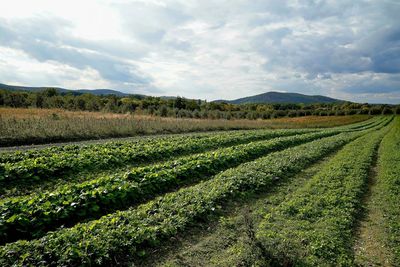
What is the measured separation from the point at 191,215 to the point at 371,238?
4592 millimetres

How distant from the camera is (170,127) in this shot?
29.8 meters

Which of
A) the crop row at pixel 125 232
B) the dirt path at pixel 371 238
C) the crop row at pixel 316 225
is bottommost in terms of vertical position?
the dirt path at pixel 371 238

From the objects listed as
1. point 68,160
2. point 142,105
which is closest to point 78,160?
point 68,160

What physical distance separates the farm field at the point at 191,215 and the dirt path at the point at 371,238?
27mm

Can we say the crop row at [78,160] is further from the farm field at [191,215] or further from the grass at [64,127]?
the grass at [64,127]

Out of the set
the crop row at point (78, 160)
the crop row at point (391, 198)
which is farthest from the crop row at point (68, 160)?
the crop row at point (391, 198)

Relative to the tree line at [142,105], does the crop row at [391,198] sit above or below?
below

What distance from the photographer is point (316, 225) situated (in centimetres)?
703

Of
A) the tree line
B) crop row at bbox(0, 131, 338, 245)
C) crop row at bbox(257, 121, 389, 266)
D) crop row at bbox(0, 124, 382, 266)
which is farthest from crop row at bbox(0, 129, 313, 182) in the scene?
the tree line

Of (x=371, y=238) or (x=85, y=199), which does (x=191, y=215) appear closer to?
(x=85, y=199)

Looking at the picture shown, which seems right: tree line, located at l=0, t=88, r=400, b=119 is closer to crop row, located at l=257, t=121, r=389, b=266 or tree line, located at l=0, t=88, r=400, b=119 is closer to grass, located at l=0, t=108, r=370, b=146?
grass, located at l=0, t=108, r=370, b=146

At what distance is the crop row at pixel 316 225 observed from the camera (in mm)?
5574

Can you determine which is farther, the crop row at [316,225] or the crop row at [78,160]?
the crop row at [78,160]

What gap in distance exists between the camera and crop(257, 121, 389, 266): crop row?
18.3ft
